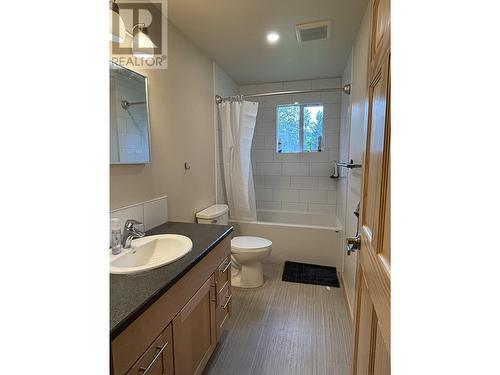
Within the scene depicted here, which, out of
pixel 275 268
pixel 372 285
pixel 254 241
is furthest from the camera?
pixel 275 268

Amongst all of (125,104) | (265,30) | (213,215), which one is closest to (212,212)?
(213,215)

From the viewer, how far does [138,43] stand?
1495mm

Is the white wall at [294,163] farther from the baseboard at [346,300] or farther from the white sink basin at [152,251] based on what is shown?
the white sink basin at [152,251]

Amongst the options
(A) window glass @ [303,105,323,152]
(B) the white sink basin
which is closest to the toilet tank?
(B) the white sink basin

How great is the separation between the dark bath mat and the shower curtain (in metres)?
0.85

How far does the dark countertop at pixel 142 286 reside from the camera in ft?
2.53

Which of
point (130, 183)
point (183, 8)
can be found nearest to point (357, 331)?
point (130, 183)

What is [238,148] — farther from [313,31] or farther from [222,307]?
[222,307]

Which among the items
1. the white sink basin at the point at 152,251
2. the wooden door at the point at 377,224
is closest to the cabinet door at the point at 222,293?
the white sink basin at the point at 152,251

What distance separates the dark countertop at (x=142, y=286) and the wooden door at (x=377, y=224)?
75 cm

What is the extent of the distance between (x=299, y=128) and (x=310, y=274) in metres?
2.04
